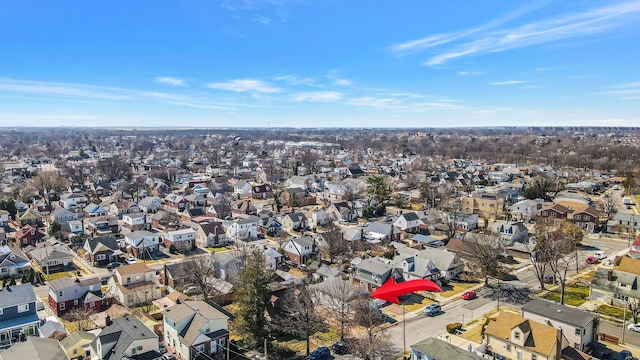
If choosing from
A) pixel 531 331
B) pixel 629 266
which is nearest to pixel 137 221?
pixel 531 331

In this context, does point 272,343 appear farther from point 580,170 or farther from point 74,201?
point 580,170

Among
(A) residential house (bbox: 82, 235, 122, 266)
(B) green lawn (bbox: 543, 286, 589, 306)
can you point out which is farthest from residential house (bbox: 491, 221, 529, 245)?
(A) residential house (bbox: 82, 235, 122, 266)

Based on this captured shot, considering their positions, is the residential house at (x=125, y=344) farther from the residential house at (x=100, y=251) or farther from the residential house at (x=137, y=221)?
the residential house at (x=137, y=221)

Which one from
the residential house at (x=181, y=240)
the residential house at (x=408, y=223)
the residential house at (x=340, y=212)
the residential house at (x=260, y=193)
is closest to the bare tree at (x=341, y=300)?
the residential house at (x=181, y=240)

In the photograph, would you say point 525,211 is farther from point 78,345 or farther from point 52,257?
point 52,257

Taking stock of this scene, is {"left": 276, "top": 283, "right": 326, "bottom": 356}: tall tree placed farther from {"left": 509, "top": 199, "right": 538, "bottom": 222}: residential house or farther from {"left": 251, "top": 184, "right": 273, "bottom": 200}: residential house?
{"left": 251, "top": 184, "right": 273, "bottom": 200}: residential house

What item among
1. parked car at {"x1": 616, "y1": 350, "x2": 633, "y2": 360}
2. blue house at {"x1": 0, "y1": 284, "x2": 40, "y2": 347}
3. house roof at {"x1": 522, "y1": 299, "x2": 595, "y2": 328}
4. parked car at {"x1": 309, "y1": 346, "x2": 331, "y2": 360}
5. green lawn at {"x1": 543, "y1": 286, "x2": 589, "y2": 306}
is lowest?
green lawn at {"x1": 543, "y1": 286, "x2": 589, "y2": 306}

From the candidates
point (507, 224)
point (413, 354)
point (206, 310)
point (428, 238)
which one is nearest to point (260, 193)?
point (428, 238)
